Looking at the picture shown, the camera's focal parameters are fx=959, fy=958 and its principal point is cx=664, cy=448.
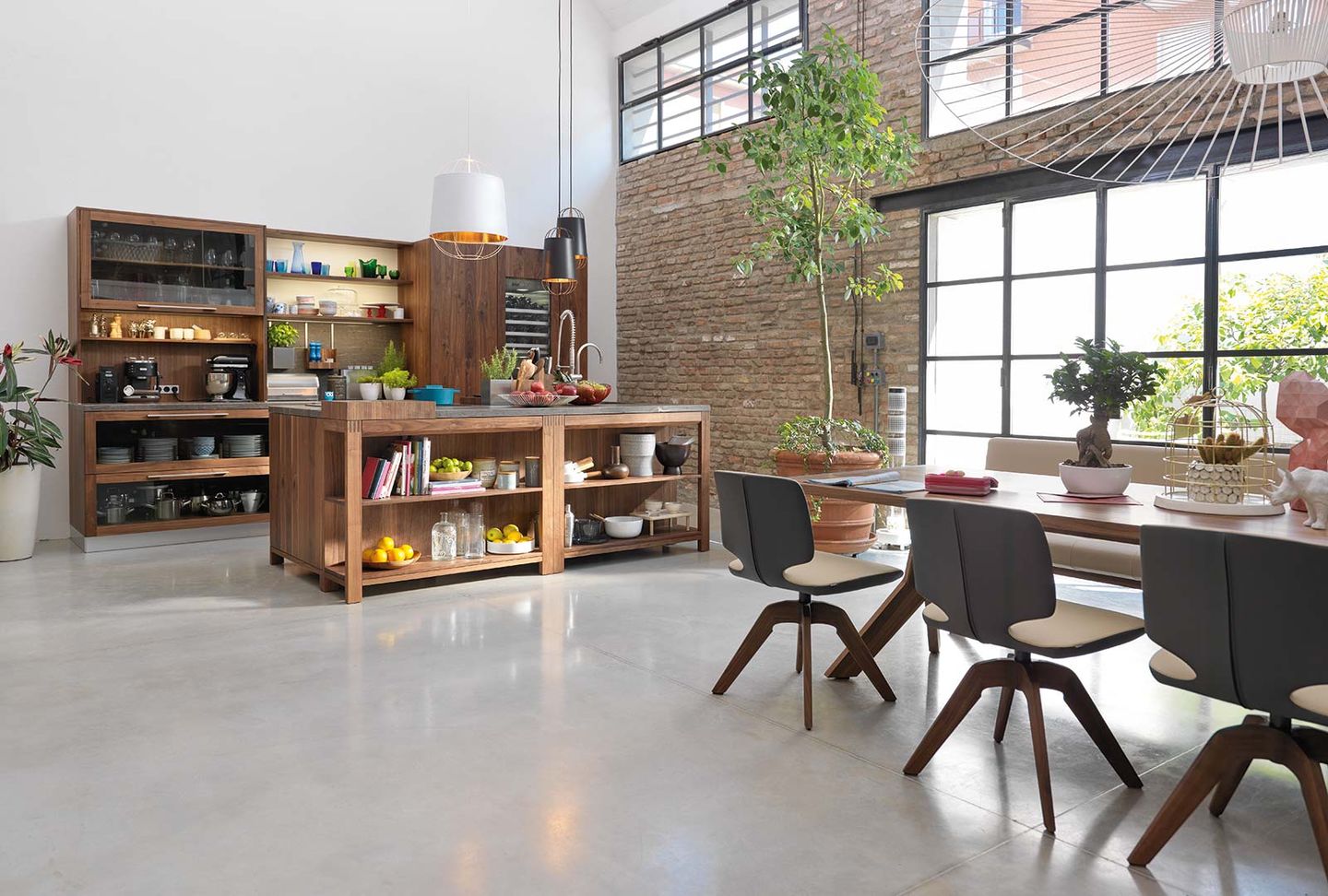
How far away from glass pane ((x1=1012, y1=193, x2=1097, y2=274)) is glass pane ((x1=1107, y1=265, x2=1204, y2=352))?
0.92 ft

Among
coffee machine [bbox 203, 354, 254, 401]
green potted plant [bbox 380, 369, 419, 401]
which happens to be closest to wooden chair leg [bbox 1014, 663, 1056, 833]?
green potted plant [bbox 380, 369, 419, 401]

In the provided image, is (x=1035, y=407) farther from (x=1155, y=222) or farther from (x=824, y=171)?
(x=824, y=171)

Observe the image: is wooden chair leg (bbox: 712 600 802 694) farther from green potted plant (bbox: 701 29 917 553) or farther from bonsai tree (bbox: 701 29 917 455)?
bonsai tree (bbox: 701 29 917 455)

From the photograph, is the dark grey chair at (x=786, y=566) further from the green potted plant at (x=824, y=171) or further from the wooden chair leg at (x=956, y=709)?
the green potted plant at (x=824, y=171)

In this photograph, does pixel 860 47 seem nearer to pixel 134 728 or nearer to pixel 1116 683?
pixel 1116 683

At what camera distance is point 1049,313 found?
20.2ft

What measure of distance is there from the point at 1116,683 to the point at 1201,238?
10.1ft

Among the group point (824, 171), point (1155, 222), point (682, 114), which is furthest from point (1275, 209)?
point (682, 114)

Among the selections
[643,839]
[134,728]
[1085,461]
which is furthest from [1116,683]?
[134,728]

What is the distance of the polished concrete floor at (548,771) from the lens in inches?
86.0

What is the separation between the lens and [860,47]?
23.5 ft

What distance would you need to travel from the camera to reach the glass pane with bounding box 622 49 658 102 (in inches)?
369

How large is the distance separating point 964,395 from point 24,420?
617 cm

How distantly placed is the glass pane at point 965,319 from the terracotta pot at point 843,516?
119 centimetres
